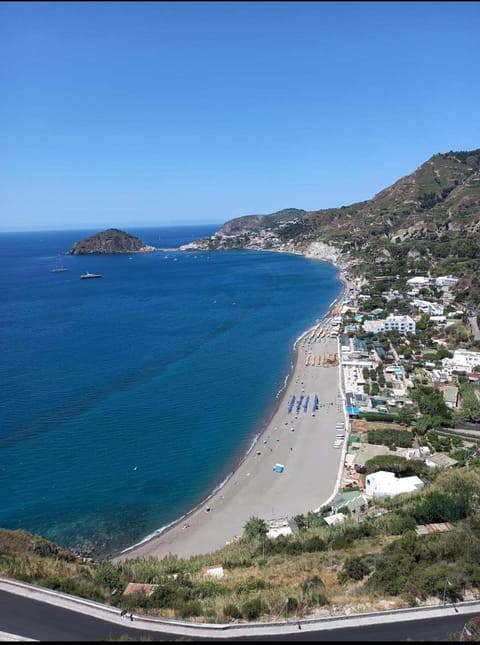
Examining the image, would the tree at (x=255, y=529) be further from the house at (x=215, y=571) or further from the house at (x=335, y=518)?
the house at (x=215, y=571)

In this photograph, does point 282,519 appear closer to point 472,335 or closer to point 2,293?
point 472,335

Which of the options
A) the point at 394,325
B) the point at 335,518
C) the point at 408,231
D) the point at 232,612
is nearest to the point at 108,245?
the point at 408,231

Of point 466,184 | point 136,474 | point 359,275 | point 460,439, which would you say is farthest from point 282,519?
point 466,184

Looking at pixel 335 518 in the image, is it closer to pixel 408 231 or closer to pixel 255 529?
pixel 255 529

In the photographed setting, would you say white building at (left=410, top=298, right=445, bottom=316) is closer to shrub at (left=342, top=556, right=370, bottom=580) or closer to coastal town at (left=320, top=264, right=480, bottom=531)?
coastal town at (left=320, top=264, right=480, bottom=531)

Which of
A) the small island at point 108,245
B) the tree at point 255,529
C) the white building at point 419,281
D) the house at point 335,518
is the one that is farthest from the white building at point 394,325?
the small island at point 108,245

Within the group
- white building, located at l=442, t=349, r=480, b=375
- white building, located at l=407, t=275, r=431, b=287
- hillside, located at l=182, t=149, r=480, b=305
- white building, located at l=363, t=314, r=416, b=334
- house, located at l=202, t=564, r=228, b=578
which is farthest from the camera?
hillside, located at l=182, t=149, r=480, b=305

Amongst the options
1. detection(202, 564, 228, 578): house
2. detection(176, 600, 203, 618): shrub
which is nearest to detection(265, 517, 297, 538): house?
detection(202, 564, 228, 578): house
